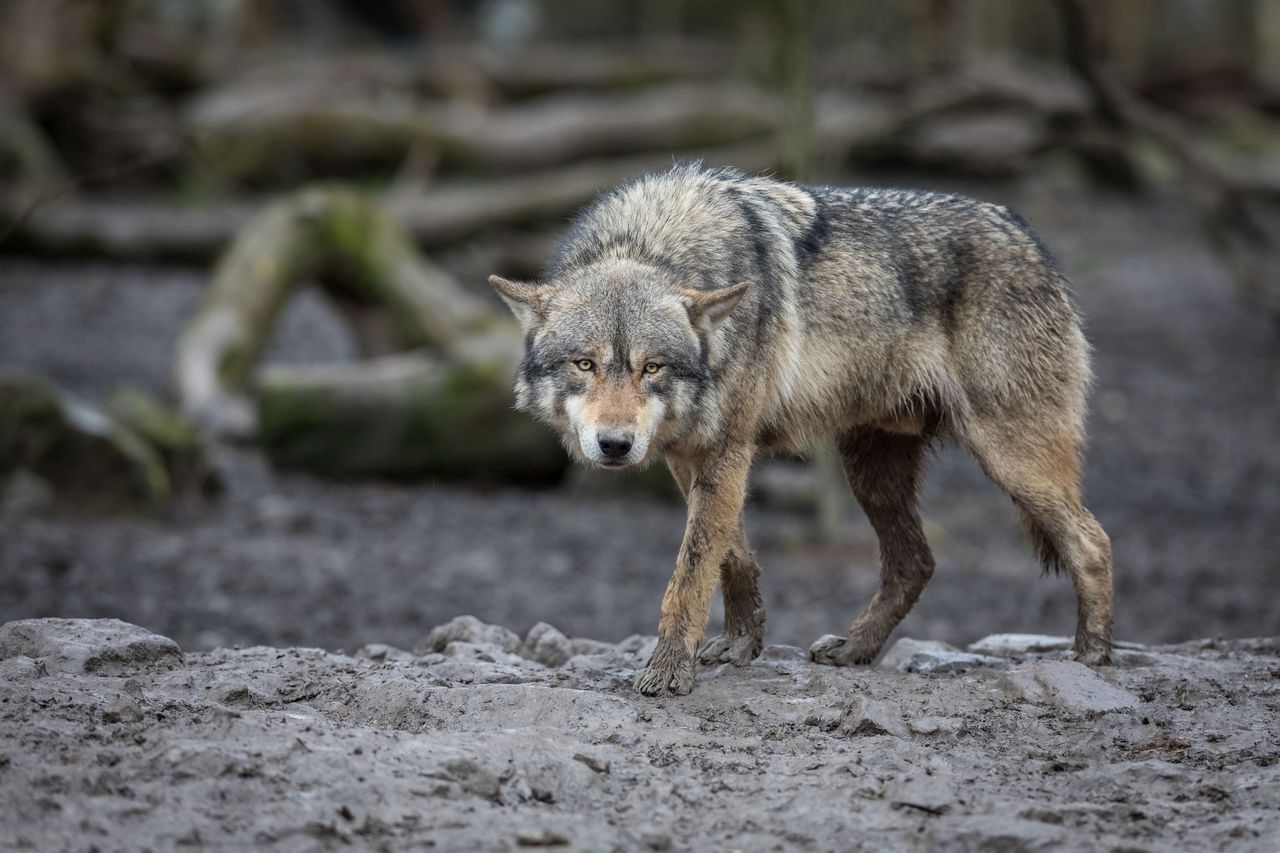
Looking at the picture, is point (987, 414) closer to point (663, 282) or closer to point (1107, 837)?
point (663, 282)

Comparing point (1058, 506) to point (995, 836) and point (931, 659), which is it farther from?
point (995, 836)

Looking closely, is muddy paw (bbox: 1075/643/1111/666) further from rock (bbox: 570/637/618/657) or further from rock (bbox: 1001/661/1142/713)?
rock (bbox: 570/637/618/657)

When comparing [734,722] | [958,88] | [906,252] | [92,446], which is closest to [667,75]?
[958,88]

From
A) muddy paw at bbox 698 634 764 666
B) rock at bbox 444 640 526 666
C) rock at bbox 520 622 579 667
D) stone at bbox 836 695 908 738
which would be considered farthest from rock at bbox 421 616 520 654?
stone at bbox 836 695 908 738

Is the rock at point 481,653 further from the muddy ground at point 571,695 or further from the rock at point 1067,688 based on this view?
the rock at point 1067,688

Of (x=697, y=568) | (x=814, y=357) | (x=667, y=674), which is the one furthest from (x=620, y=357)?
(x=667, y=674)

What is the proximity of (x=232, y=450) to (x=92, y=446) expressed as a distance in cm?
164

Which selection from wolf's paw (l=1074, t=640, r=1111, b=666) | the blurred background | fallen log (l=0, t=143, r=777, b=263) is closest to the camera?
wolf's paw (l=1074, t=640, r=1111, b=666)

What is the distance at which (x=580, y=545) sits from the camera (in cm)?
1031

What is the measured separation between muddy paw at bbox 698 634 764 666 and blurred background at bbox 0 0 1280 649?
7.30 feet

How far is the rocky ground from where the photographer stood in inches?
144

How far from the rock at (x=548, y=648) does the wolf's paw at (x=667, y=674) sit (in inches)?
35.5

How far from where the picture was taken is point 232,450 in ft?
36.7

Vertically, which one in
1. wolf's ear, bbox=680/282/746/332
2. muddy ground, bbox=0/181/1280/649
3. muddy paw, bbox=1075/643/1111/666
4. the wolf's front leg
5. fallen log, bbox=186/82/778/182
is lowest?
muddy ground, bbox=0/181/1280/649
